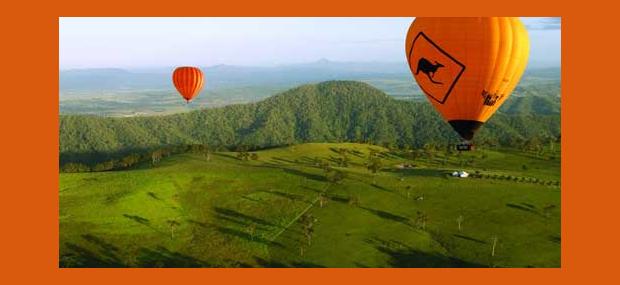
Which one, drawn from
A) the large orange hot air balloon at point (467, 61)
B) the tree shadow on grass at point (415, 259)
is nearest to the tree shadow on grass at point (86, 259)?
the tree shadow on grass at point (415, 259)

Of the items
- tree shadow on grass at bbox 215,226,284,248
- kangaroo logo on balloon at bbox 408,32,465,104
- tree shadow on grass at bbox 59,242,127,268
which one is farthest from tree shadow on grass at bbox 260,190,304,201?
kangaroo logo on balloon at bbox 408,32,465,104

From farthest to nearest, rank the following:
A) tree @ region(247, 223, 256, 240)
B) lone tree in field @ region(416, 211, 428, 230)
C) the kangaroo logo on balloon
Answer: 1. lone tree in field @ region(416, 211, 428, 230)
2. tree @ region(247, 223, 256, 240)
3. the kangaroo logo on balloon

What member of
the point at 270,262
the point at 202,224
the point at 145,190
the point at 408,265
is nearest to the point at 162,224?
the point at 202,224

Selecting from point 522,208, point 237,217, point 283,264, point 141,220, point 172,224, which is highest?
point 522,208

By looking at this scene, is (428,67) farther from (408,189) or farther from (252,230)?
(408,189)

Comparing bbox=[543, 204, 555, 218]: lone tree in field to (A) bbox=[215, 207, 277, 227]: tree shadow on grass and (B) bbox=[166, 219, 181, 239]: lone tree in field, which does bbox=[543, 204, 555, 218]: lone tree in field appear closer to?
(A) bbox=[215, 207, 277, 227]: tree shadow on grass

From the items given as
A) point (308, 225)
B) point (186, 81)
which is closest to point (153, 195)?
point (186, 81)
